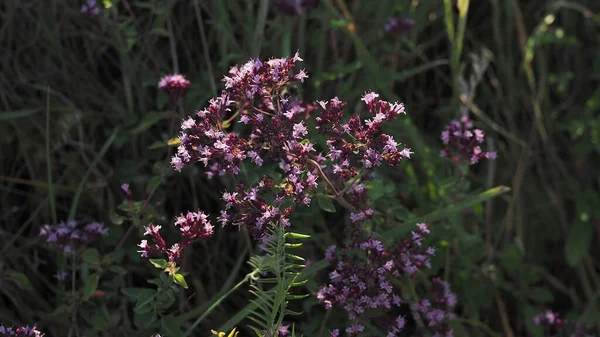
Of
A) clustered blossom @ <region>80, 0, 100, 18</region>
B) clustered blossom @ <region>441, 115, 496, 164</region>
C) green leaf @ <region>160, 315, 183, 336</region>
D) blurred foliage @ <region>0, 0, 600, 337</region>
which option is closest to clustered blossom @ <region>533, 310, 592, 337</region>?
blurred foliage @ <region>0, 0, 600, 337</region>

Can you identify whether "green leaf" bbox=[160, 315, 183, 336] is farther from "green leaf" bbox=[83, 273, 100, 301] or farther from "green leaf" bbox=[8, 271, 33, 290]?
"green leaf" bbox=[8, 271, 33, 290]

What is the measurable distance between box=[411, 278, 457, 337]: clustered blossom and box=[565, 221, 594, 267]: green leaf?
2.40 ft

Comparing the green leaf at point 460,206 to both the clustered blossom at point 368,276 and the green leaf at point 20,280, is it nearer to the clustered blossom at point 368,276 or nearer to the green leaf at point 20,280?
the clustered blossom at point 368,276

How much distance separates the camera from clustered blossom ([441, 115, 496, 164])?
2080mm

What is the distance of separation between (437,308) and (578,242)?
2.92 feet

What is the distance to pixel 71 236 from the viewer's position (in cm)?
202

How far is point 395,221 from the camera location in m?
2.18

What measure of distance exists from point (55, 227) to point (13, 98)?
21.6 inches

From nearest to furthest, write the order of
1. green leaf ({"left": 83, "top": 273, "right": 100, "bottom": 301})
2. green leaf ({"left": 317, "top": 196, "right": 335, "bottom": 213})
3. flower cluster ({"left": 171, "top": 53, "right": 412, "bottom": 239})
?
flower cluster ({"left": 171, "top": 53, "right": 412, "bottom": 239}) → green leaf ({"left": 317, "top": 196, "right": 335, "bottom": 213}) → green leaf ({"left": 83, "top": 273, "right": 100, "bottom": 301})

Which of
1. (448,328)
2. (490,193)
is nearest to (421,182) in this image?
(490,193)

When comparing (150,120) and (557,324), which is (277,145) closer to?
(150,120)

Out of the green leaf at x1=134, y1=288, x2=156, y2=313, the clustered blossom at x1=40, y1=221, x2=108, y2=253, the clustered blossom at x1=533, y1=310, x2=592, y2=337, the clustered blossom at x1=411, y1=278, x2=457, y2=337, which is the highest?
the clustered blossom at x1=40, y1=221, x2=108, y2=253

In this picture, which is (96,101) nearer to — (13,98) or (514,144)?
(13,98)

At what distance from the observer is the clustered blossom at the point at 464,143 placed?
6.82ft
